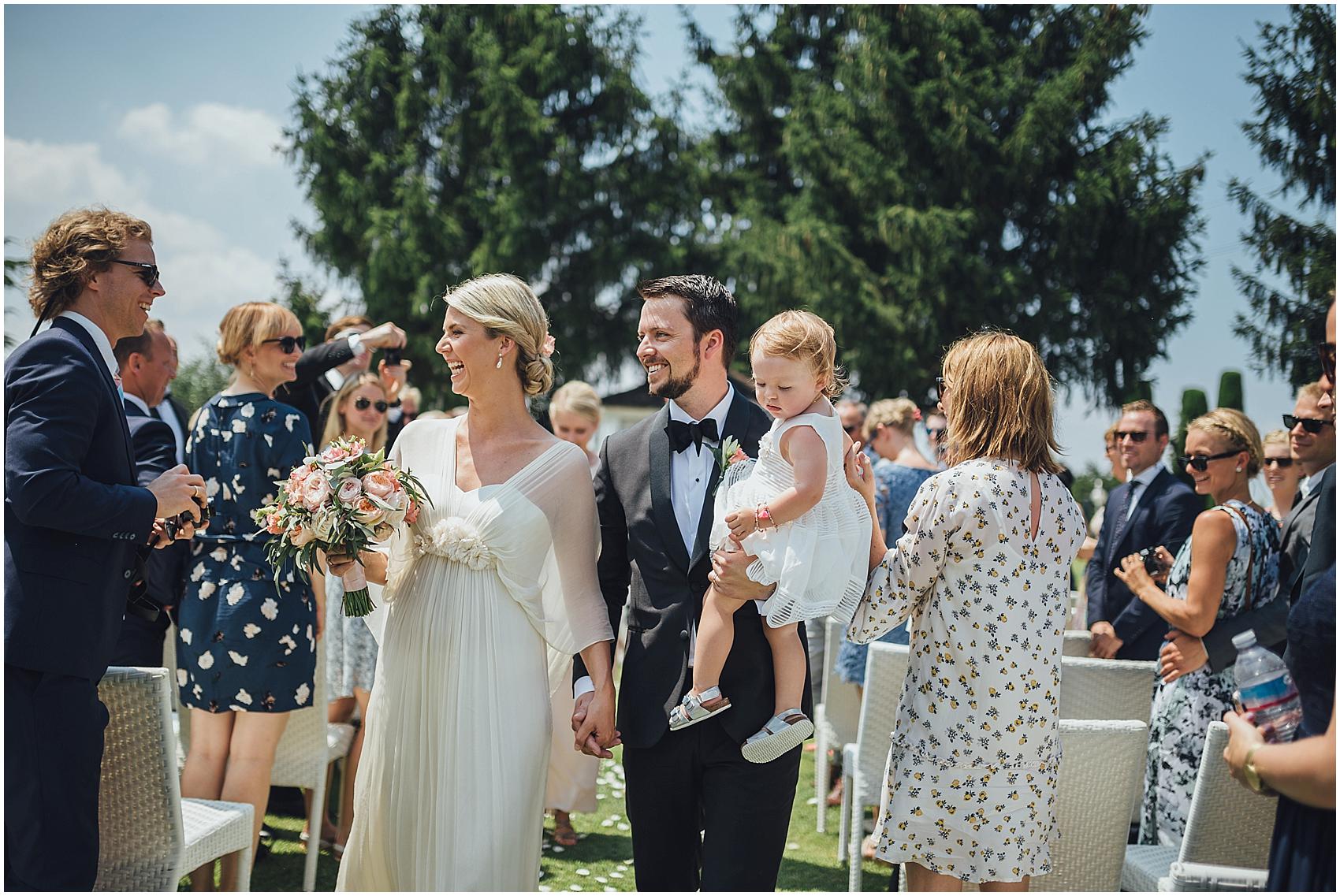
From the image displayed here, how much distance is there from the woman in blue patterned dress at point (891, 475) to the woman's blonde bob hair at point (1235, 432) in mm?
1498

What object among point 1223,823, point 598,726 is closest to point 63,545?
point 598,726

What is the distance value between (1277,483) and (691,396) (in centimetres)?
460

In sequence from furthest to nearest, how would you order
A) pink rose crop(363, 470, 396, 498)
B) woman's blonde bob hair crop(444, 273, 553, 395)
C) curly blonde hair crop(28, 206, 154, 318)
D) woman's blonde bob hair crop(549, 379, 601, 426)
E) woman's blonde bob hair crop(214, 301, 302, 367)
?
woman's blonde bob hair crop(549, 379, 601, 426) < woman's blonde bob hair crop(214, 301, 302, 367) < woman's blonde bob hair crop(444, 273, 553, 395) < pink rose crop(363, 470, 396, 498) < curly blonde hair crop(28, 206, 154, 318)

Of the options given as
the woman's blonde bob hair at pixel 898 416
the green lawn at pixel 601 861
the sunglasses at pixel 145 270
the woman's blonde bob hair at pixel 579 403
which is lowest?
the green lawn at pixel 601 861

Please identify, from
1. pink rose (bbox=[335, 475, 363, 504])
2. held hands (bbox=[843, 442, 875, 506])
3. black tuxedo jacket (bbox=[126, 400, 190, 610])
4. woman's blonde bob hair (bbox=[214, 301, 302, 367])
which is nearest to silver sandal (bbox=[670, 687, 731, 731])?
held hands (bbox=[843, 442, 875, 506])

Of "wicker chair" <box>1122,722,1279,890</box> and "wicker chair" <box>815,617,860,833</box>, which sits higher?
"wicker chair" <box>1122,722,1279,890</box>

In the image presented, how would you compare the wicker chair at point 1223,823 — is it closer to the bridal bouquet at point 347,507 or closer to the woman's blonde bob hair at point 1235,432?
the woman's blonde bob hair at point 1235,432

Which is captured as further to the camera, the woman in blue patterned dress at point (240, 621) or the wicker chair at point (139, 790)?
the woman in blue patterned dress at point (240, 621)

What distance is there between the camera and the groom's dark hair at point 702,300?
3566 millimetres

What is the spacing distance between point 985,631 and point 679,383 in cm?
125

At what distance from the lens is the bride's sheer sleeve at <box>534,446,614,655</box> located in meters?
3.63

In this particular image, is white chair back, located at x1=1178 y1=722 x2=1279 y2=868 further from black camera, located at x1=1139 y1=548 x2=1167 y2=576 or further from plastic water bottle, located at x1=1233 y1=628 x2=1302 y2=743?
black camera, located at x1=1139 y1=548 x2=1167 y2=576

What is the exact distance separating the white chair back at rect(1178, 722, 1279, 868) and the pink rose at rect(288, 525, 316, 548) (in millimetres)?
3100

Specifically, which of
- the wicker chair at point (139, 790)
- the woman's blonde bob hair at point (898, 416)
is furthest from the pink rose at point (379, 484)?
the woman's blonde bob hair at point (898, 416)
